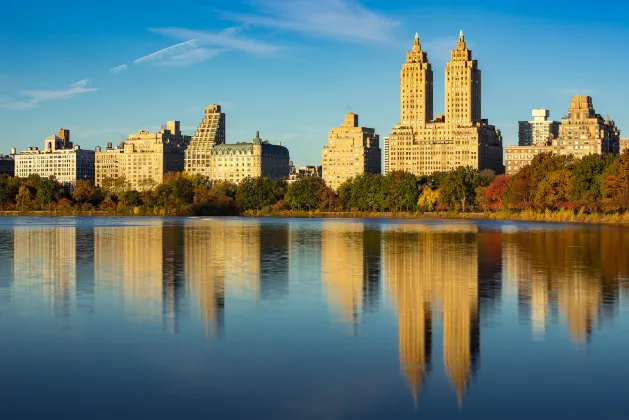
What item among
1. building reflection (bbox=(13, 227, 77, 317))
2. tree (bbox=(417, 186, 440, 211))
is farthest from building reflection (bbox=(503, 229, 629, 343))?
tree (bbox=(417, 186, 440, 211))

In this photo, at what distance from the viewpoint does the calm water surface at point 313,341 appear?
732 inches

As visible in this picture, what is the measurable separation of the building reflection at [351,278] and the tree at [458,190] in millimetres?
108025

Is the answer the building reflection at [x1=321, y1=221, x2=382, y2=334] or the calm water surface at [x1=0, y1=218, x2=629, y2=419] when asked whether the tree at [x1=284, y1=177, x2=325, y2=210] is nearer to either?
the building reflection at [x1=321, y1=221, x2=382, y2=334]

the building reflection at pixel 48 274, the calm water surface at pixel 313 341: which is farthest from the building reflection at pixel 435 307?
the building reflection at pixel 48 274

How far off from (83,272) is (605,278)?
24373 millimetres

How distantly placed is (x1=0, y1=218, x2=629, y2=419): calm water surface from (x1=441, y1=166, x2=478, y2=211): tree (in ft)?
414

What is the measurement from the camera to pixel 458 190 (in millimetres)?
173000

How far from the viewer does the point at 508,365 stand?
2181cm

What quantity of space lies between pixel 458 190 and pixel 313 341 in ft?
495

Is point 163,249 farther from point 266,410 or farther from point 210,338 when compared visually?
point 266,410

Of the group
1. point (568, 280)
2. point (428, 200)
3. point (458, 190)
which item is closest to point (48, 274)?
point (568, 280)

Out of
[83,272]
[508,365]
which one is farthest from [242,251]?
[508,365]

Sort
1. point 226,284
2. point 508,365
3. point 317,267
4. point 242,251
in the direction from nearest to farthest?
point 508,365
point 226,284
point 317,267
point 242,251

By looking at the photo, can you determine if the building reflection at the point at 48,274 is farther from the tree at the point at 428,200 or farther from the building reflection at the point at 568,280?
the tree at the point at 428,200
